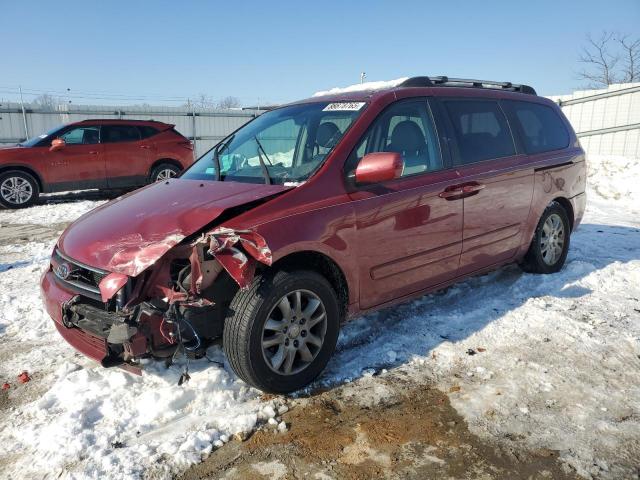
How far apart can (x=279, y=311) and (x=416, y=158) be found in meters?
1.64

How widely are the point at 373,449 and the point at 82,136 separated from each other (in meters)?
10.2

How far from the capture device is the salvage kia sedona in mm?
A: 2787

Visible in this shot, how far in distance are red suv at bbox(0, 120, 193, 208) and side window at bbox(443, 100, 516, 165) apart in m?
7.14

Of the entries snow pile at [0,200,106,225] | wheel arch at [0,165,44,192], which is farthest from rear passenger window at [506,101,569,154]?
wheel arch at [0,165,44,192]

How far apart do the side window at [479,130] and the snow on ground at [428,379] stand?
135 centimetres

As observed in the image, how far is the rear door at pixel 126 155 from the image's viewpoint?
1088 centimetres

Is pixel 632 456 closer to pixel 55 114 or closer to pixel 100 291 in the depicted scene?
pixel 100 291

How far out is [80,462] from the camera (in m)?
2.49

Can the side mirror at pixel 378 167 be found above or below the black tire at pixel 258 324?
above

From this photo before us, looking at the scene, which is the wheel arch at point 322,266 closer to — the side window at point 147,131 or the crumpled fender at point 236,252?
the crumpled fender at point 236,252

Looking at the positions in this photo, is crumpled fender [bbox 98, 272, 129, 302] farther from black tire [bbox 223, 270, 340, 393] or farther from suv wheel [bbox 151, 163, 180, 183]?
suv wheel [bbox 151, 163, 180, 183]

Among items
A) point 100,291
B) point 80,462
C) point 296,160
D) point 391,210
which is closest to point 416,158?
point 391,210

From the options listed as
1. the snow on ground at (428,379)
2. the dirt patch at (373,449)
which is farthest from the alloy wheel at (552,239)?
the dirt patch at (373,449)

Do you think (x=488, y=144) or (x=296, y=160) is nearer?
(x=296, y=160)
